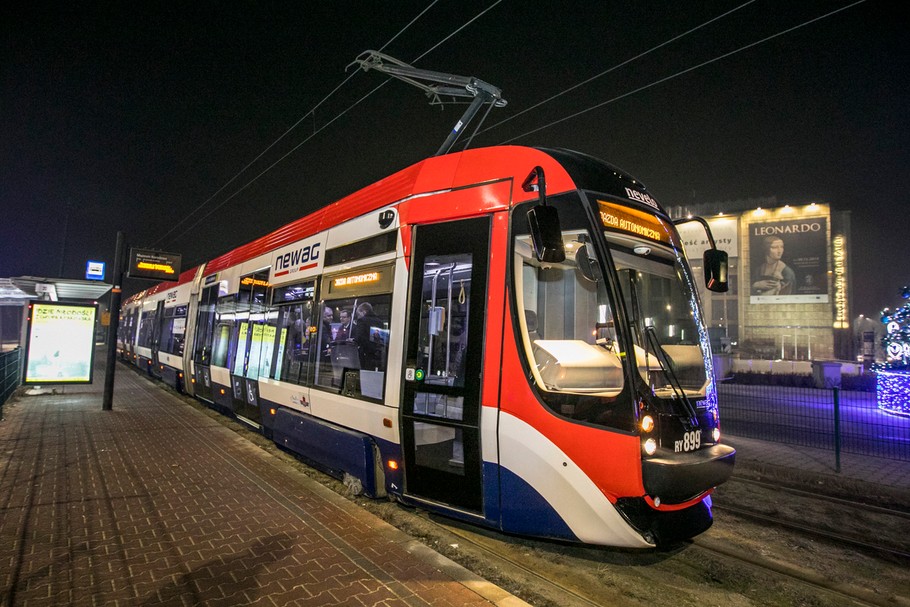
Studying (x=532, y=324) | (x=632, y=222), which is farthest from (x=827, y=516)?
(x=532, y=324)

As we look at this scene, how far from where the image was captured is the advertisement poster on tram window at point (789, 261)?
1474 inches

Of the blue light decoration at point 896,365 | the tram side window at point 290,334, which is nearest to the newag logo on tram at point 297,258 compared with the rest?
the tram side window at point 290,334

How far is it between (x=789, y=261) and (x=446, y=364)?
141ft

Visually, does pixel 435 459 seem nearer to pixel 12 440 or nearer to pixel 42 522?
pixel 42 522

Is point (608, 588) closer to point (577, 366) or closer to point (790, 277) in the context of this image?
point (577, 366)

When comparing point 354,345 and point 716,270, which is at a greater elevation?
point 716,270

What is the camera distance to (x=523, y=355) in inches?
160

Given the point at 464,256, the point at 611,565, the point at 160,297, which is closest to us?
the point at 611,565

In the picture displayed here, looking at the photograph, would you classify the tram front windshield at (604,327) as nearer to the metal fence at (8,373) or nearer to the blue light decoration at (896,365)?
the metal fence at (8,373)

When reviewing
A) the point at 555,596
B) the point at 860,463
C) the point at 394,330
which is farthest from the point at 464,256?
the point at 860,463

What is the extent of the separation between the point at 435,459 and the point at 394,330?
132 centimetres

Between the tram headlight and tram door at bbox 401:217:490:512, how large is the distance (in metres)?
1.33

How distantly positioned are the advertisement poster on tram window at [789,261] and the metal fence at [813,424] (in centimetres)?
3041

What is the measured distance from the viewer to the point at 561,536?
3895mm
